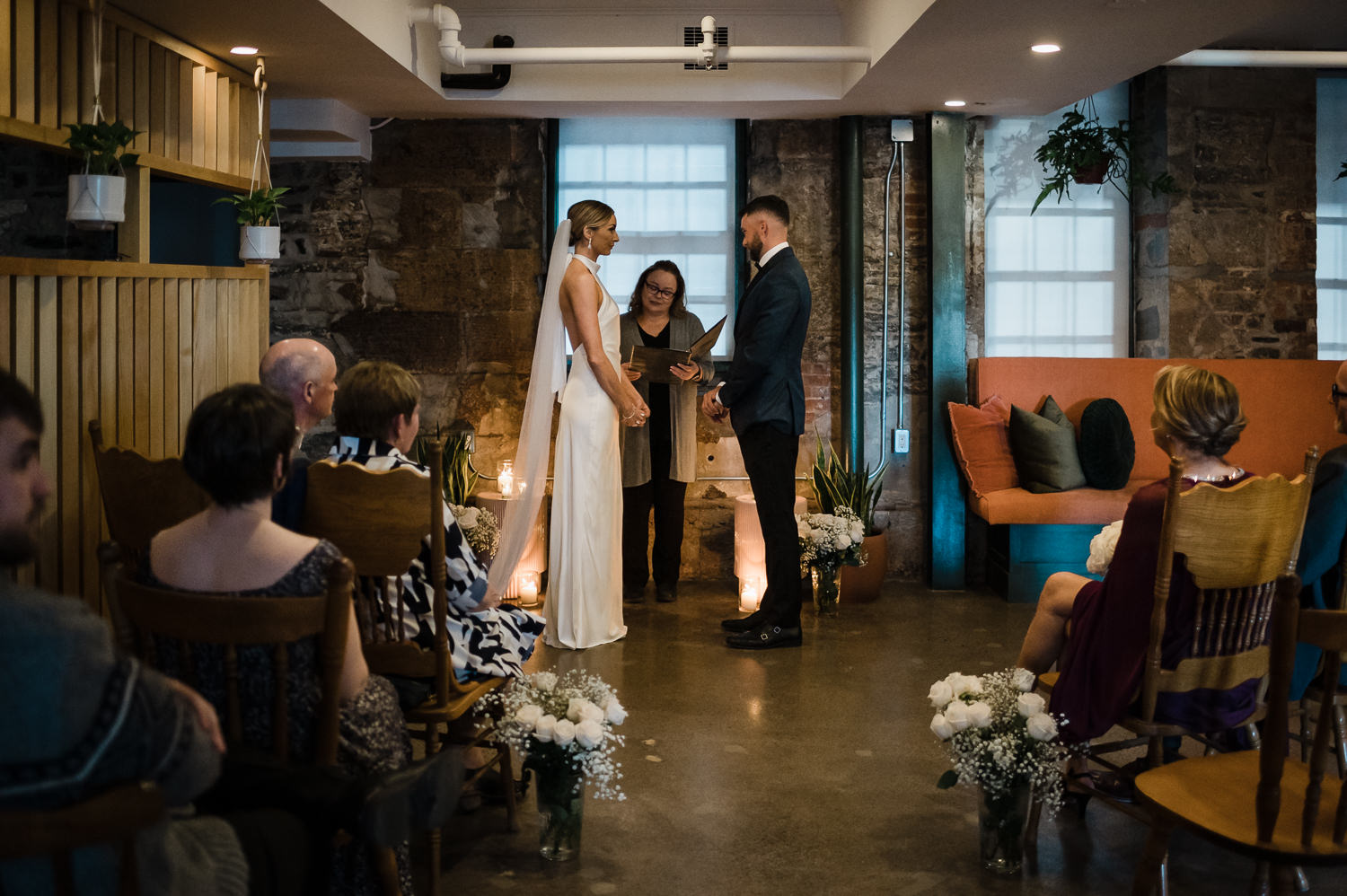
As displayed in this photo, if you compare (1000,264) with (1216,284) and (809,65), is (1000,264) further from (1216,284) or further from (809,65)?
(809,65)

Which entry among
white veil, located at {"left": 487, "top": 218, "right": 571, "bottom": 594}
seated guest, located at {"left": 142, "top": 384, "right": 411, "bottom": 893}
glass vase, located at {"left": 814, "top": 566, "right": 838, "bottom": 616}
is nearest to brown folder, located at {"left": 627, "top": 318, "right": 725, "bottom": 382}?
white veil, located at {"left": 487, "top": 218, "right": 571, "bottom": 594}

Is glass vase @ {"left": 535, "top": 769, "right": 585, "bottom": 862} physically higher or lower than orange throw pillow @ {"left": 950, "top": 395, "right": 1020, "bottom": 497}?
lower

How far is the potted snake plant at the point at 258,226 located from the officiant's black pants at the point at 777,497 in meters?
2.15

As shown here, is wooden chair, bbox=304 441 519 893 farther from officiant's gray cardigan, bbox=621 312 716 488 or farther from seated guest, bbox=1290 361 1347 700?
officiant's gray cardigan, bbox=621 312 716 488

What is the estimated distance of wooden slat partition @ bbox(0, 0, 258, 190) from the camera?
343 cm

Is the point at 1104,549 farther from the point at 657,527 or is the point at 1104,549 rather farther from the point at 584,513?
the point at 657,527

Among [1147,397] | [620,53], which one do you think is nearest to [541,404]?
[620,53]

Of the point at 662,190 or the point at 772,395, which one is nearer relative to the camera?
the point at 772,395

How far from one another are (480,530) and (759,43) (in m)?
3.11

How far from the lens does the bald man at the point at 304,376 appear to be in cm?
333

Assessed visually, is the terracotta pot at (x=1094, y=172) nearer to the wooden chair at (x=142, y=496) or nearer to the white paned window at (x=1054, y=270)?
the white paned window at (x=1054, y=270)

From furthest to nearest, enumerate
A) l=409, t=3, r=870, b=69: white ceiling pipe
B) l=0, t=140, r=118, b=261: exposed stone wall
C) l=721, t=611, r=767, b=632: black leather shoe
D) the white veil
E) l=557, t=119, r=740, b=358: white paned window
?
l=557, t=119, r=740, b=358: white paned window < l=409, t=3, r=870, b=69: white ceiling pipe < l=721, t=611, r=767, b=632: black leather shoe < the white veil < l=0, t=140, r=118, b=261: exposed stone wall

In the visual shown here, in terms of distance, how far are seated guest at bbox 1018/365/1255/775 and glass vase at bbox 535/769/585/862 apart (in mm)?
1267

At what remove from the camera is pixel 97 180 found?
11.5 ft
